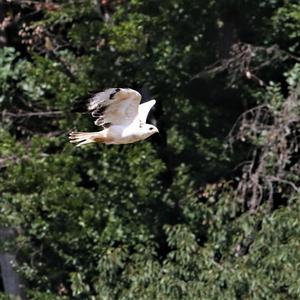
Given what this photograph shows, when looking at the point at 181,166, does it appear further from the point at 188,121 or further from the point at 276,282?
the point at 276,282

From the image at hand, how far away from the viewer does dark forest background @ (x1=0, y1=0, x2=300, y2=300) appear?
14.7m

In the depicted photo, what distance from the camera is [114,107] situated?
466 inches

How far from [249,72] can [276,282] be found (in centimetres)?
296

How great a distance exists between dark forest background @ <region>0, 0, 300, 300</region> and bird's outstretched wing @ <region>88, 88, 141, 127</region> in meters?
2.57

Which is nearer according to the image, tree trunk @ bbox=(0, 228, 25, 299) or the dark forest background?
the dark forest background

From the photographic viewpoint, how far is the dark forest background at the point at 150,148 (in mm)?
14703

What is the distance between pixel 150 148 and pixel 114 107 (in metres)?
3.84

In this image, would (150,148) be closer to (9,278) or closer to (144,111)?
(9,278)

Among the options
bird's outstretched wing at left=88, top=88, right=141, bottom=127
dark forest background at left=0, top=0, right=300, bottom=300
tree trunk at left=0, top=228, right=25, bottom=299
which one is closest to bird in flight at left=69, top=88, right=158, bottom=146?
bird's outstretched wing at left=88, top=88, right=141, bottom=127

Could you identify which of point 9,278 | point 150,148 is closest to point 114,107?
point 150,148

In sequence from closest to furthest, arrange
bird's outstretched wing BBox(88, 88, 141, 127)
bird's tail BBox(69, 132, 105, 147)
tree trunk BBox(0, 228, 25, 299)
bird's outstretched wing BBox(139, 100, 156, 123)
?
bird's outstretched wing BBox(88, 88, 141, 127) → bird's tail BBox(69, 132, 105, 147) → bird's outstretched wing BBox(139, 100, 156, 123) → tree trunk BBox(0, 228, 25, 299)

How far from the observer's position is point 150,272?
1412 cm

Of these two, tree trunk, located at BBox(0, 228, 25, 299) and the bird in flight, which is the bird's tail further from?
tree trunk, located at BBox(0, 228, 25, 299)

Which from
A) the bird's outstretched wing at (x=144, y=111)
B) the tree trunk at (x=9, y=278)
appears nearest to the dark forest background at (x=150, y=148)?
the tree trunk at (x=9, y=278)
